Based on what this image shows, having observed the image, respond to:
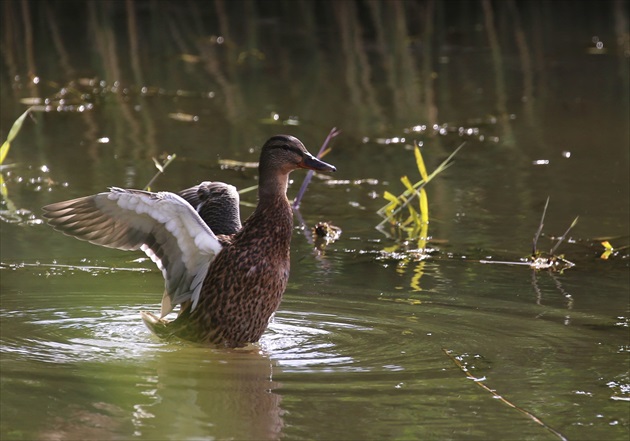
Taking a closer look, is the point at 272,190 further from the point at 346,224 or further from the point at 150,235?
the point at 346,224

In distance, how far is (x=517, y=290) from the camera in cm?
702

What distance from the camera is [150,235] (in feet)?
20.7

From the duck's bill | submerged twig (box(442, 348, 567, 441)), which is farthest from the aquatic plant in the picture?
submerged twig (box(442, 348, 567, 441))

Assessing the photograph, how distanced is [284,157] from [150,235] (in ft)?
2.58

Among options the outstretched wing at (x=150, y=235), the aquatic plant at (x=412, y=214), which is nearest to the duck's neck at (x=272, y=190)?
the outstretched wing at (x=150, y=235)

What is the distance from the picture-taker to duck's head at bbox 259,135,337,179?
6.51 meters

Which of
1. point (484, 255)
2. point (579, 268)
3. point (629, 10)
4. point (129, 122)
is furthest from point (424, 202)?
point (629, 10)

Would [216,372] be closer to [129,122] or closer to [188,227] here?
[188,227]

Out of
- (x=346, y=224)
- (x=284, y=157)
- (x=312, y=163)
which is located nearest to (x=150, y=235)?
(x=284, y=157)

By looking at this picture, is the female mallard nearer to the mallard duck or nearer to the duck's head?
the duck's head

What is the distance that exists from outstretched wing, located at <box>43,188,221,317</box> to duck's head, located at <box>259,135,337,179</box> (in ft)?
1.65

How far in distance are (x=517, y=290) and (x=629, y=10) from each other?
1342 cm

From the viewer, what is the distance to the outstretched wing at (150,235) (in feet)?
20.4

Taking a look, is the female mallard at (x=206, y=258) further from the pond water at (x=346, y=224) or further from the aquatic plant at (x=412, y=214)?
the aquatic plant at (x=412, y=214)
